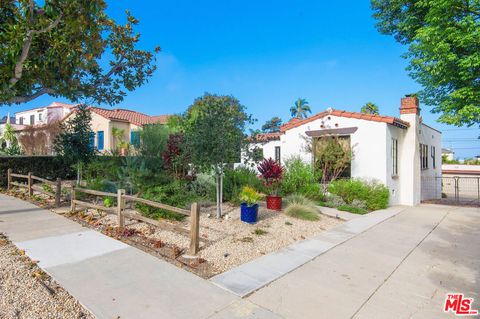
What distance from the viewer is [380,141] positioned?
1071 cm

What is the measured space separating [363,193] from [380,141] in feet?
7.71

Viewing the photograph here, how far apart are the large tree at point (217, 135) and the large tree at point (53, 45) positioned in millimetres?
2988

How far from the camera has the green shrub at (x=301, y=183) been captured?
10.6 metres

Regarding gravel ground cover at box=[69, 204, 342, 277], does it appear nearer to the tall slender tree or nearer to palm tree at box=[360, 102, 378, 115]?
the tall slender tree

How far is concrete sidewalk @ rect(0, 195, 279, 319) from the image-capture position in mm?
3061

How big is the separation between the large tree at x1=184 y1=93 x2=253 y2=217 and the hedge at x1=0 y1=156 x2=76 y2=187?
9453mm

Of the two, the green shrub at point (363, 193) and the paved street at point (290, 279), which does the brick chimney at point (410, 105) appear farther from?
the paved street at point (290, 279)

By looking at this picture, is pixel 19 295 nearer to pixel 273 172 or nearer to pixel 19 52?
pixel 19 52

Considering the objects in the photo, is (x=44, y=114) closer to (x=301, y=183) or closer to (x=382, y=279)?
(x=301, y=183)

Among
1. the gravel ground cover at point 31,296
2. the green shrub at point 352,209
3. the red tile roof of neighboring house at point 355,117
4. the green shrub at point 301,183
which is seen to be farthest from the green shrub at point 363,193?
the gravel ground cover at point 31,296

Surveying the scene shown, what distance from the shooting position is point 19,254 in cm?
463

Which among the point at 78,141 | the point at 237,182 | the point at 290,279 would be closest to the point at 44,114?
the point at 78,141

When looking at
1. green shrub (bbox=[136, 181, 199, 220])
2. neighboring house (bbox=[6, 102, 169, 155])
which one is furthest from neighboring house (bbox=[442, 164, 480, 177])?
green shrub (bbox=[136, 181, 199, 220])

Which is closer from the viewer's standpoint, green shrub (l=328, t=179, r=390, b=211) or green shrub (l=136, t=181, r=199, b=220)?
green shrub (l=136, t=181, r=199, b=220)
